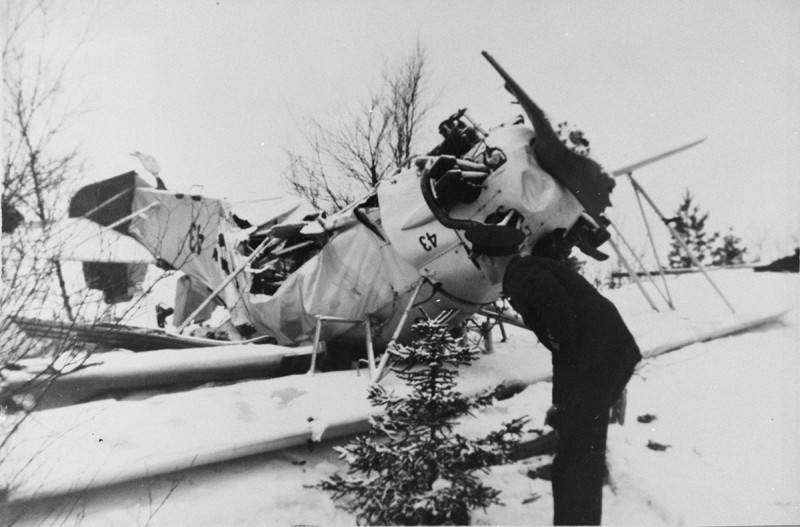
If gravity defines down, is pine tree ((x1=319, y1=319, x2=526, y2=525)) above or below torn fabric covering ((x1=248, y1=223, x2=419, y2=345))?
below

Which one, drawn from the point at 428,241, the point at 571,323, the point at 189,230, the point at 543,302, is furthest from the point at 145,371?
the point at 189,230

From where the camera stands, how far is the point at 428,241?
3723mm

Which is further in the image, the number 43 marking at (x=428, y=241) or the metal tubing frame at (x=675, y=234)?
the metal tubing frame at (x=675, y=234)

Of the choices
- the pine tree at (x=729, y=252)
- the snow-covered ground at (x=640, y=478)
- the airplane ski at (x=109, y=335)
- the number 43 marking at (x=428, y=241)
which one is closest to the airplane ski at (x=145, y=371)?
the airplane ski at (x=109, y=335)

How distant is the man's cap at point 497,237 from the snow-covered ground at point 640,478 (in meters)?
1.07

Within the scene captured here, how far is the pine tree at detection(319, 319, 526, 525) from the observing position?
6.78 ft

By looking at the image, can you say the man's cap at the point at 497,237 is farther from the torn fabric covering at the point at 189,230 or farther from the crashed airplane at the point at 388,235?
the torn fabric covering at the point at 189,230

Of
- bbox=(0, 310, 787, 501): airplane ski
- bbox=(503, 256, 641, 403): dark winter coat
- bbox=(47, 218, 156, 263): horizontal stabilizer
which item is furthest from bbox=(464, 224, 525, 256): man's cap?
bbox=(47, 218, 156, 263): horizontal stabilizer

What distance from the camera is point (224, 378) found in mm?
3977

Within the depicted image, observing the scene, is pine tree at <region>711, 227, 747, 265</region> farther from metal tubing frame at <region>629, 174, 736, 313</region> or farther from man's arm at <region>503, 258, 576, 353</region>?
man's arm at <region>503, 258, 576, 353</region>

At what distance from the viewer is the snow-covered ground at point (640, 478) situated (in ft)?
7.63

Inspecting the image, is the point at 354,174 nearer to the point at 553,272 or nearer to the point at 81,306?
the point at 81,306

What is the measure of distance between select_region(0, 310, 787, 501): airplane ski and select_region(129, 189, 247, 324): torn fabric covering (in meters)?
3.39

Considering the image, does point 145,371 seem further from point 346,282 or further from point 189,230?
point 189,230
